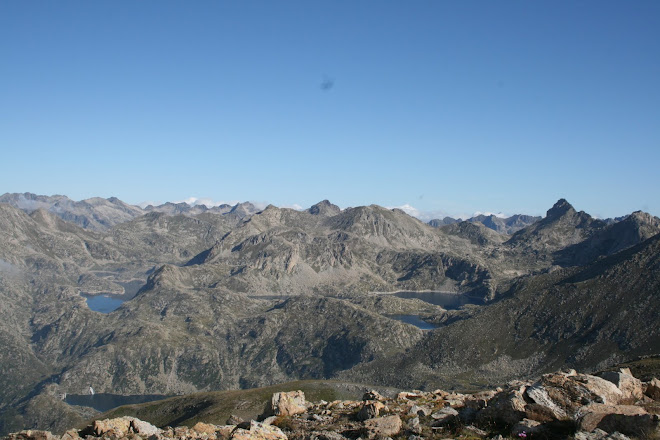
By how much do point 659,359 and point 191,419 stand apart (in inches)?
5498

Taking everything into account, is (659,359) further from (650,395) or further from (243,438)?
(243,438)

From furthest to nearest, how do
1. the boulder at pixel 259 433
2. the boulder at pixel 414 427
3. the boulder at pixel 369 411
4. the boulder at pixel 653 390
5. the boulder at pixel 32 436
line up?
the boulder at pixel 369 411
the boulder at pixel 32 436
the boulder at pixel 259 433
the boulder at pixel 653 390
the boulder at pixel 414 427

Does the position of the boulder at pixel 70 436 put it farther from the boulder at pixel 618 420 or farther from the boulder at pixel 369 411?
the boulder at pixel 618 420

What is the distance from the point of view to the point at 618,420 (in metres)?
24.8

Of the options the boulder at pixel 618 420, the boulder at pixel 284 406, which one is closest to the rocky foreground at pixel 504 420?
the boulder at pixel 618 420

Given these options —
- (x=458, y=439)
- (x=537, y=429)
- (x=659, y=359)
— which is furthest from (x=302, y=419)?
(x=659, y=359)

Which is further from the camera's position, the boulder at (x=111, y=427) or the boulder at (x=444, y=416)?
the boulder at (x=111, y=427)

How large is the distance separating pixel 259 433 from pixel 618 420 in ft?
74.4

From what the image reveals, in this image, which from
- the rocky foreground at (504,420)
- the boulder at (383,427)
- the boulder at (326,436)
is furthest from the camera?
the boulder at (326,436)

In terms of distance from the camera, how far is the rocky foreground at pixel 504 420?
1005 inches

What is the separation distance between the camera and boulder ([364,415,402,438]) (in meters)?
31.7

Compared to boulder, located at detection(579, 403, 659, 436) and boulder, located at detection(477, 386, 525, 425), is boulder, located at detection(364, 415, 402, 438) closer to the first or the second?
boulder, located at detection(477, 386, 525, 425)

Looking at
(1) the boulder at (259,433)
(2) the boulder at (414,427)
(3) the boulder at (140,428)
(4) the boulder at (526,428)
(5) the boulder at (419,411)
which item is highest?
(4) the boulder at (526,428)

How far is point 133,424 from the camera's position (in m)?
42.8
